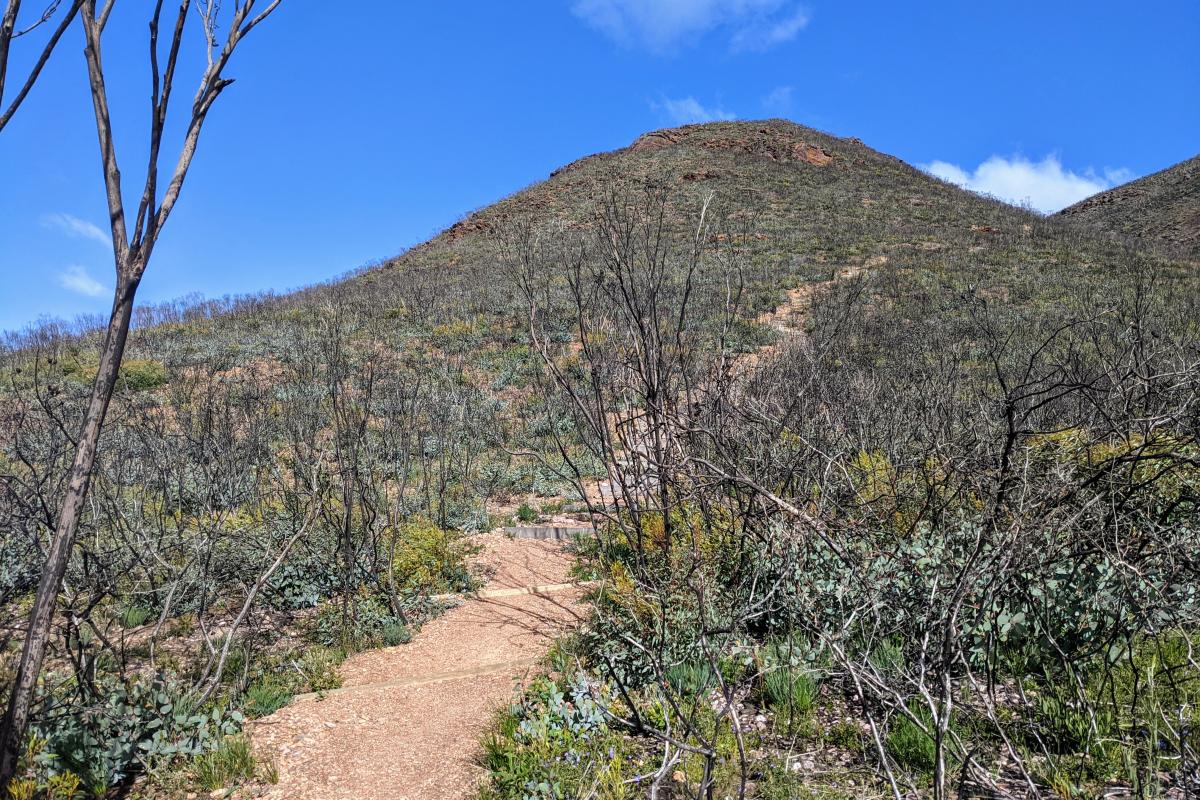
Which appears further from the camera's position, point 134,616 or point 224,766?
point 134,616

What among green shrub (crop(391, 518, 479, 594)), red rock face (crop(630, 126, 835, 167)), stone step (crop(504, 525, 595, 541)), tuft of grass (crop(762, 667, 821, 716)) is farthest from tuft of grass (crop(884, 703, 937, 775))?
red rock face (crop(630, 126, 835, 167))

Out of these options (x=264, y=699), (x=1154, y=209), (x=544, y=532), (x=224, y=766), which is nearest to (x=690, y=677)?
(x=224, y=766)

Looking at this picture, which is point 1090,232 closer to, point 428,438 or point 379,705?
point 428,438

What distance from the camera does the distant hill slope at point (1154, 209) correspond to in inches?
1336

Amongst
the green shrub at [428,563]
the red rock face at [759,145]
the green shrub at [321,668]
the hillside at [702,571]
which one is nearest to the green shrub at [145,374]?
the hillside at [702,571]

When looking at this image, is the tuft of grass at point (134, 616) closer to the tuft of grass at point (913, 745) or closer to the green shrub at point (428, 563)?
the green shrub at point (428, 563)

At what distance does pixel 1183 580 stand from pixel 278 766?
15.1 feet

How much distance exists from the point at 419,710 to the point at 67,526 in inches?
103

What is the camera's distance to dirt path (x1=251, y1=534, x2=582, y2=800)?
331 centimetres

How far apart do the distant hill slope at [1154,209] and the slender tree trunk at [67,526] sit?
126ft

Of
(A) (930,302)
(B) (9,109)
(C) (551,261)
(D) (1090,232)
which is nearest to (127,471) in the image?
(B) (9,109)

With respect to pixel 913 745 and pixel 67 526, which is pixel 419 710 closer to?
pixel 67 526

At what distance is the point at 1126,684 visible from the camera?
10.0ft

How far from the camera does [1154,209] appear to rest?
129 feet
